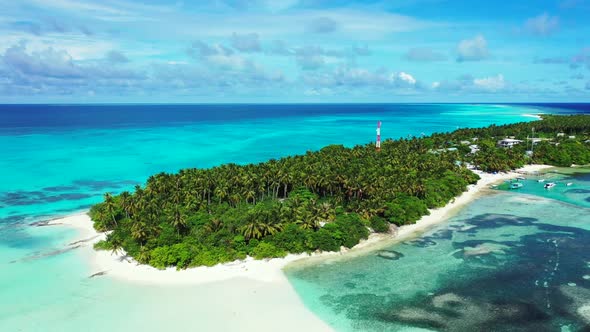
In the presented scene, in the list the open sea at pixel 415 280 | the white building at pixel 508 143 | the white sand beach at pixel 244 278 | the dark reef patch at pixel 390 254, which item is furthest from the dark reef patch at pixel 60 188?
the white building at pixel 508 143

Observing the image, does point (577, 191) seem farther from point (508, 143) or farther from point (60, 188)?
point (60, 188)

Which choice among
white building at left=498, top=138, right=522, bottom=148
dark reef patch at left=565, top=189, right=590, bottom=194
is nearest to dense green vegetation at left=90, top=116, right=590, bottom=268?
dark reef patch at left=565, top=189, right=590, bottom=194

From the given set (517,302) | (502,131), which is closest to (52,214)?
(517,302)

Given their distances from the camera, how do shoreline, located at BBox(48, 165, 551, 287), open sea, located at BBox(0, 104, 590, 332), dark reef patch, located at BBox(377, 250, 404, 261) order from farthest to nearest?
1. dark reef patch, located at BBox(377, 250, 404, 261)
2. shoreline, located at BBox(48, 165, 551, 287)
3. open sea, located at BBox(0, 104, 590, 332)

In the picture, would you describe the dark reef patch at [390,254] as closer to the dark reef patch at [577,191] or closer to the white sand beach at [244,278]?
the white sand beach at [244,278]

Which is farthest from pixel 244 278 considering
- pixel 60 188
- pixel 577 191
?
pixel 577 191

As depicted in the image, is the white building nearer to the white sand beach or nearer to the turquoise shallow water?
the turquoise shallow water

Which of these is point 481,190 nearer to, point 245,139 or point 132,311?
point 132,311
